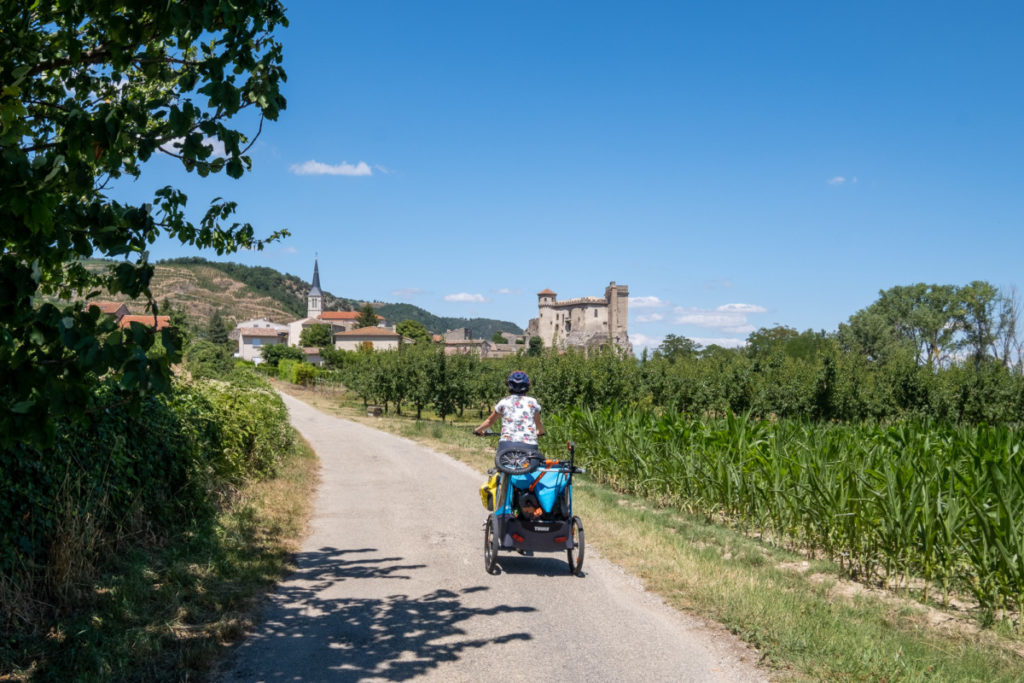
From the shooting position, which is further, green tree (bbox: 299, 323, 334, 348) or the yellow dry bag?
green tree (bbox: 299, 323, 334, 348)

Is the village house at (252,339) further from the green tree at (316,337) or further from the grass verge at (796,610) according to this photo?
the grass verge at (796,610)

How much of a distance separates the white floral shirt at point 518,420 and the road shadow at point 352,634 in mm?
1611

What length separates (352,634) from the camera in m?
5.37

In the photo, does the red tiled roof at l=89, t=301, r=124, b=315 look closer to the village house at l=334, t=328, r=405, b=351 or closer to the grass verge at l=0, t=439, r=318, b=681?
the grass verge at l=0, t=439, r=318, b=681

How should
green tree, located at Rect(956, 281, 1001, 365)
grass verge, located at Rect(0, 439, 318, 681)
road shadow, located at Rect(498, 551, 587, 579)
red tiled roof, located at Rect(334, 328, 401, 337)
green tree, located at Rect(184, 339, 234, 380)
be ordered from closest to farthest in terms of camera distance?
grass verge, located at Rect(0, 439, 318, 681) → road shadow, located at Rect(498, 551, 587, 579) → green tree, located at Rect(184, 339, 234, 380) → green tree, located at Rect(956, 281, 1001, 365) → red tiled roof, located at Rect(334, 328, 401, 337)


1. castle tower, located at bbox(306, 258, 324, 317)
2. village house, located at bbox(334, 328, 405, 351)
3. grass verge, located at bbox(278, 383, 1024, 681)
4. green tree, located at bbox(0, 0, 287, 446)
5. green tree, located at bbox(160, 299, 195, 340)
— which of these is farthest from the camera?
castle tower, located at bbox(306, 258, 324, 317)

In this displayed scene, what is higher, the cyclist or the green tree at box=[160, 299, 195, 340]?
the green tree at box=[160, 299, 195, 340]

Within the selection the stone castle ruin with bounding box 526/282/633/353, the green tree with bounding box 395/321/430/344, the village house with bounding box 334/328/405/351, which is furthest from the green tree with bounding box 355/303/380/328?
the stone castle ruin with bounding box 526/282/633/353

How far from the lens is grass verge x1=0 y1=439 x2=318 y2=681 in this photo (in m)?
4.39

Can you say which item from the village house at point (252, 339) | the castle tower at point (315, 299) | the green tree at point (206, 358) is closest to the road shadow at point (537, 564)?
the green tree at point (206, 358)

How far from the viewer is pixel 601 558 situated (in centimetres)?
791

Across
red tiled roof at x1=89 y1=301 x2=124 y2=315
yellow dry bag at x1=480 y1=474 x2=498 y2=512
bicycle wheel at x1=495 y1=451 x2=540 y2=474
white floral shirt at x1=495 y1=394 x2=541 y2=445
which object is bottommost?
yellow dry bag at x1=480 y1=474 x2=498 y2=512

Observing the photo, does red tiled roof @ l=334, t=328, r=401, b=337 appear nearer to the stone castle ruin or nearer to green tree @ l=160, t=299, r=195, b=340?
the stone castle ruin

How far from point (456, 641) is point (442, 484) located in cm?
802
